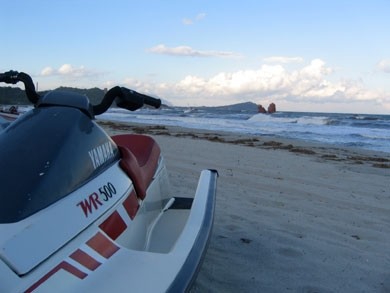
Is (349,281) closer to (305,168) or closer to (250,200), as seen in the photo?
(250,200)

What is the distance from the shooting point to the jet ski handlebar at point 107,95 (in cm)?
301

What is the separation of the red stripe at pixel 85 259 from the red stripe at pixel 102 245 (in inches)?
2.8

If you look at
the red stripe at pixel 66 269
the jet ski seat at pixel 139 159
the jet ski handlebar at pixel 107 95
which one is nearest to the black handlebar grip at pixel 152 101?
the jet ski handlebar at pixel 107 95

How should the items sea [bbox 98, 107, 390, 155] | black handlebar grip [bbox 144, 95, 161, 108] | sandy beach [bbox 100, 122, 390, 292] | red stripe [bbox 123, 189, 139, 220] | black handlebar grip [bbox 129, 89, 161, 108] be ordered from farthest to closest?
1. sea [bbox 98, 107, 390, 155]
2. sandy beach [bbox 100, 122, 390, 292]
3. black handlebar grip [bbox 144, 95, 161, 108]
4. black handlebar grip [bbox 129, 89, 161, 108]
5. red stripe [bbox 123, 189, 139, 220]

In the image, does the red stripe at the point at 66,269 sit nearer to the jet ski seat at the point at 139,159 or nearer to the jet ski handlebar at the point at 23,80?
the jet ski seat at the point at 139,159

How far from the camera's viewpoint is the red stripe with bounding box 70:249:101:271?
6.23ft

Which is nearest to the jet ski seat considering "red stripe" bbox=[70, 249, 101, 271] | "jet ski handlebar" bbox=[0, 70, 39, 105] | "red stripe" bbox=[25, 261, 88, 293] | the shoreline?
"jet ski handlebar" bbox=[0, 70, 39, 105]

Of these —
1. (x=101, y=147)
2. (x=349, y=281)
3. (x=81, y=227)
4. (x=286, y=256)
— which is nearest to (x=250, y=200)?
(x=286, y=256)

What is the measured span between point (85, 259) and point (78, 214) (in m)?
0.23

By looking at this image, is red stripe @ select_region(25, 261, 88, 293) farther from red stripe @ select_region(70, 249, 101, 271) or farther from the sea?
the sea

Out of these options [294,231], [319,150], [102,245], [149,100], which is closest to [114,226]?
[102,245]

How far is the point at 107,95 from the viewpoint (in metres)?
3.07

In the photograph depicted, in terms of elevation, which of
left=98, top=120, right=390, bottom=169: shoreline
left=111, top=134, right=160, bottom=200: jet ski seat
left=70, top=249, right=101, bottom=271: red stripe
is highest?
left=111, top=134, right=160, bottom=200: jet ski seat

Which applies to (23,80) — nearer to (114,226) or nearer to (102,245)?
(114,226)
